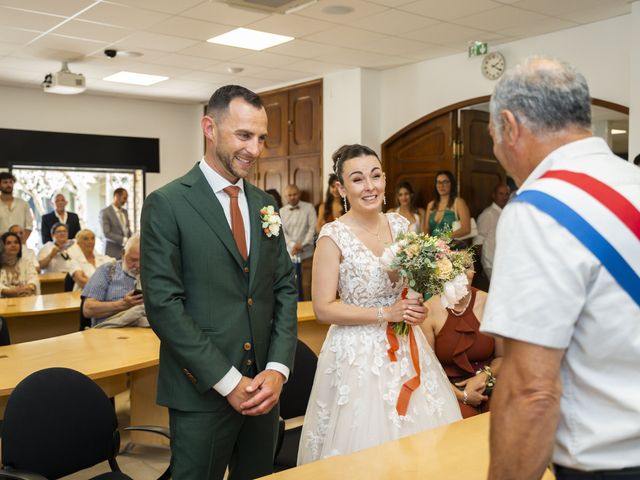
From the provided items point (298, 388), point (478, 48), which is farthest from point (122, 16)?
point (298, 388)

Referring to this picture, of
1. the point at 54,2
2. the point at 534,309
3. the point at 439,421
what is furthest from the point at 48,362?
the point at 54,2

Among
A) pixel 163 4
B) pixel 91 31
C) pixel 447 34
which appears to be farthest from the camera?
pixel 447 34

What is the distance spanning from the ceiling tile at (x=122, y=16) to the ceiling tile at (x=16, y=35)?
1028 mm

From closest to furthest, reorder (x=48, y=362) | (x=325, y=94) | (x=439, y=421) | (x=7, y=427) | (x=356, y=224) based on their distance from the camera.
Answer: (x=7, y=427) → (x=439, y=421) → (x=356, y=224) → (x=48, y=362) → (x=325, y=94)

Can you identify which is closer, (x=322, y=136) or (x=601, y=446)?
(x=601, y=446)

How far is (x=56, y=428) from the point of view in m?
2.62

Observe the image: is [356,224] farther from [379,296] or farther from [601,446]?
[601,446]

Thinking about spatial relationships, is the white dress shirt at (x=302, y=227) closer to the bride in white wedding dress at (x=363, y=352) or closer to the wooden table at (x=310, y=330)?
the wooden table at (x=310, y=330)

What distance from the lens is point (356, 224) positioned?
3246 millimetres

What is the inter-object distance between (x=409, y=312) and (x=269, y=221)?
865 mm

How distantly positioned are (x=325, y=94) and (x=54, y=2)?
174 inches

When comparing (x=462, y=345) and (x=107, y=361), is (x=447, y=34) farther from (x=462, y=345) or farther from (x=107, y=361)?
(x=107, y=361)

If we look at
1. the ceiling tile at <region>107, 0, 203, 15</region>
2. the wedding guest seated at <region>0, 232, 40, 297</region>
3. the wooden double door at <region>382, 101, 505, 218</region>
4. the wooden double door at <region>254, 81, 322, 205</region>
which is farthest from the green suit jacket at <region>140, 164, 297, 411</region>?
the wooden double door at <region>254, 81, 322, 205</region>

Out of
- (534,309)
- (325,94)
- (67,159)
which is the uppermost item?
(325,94)
